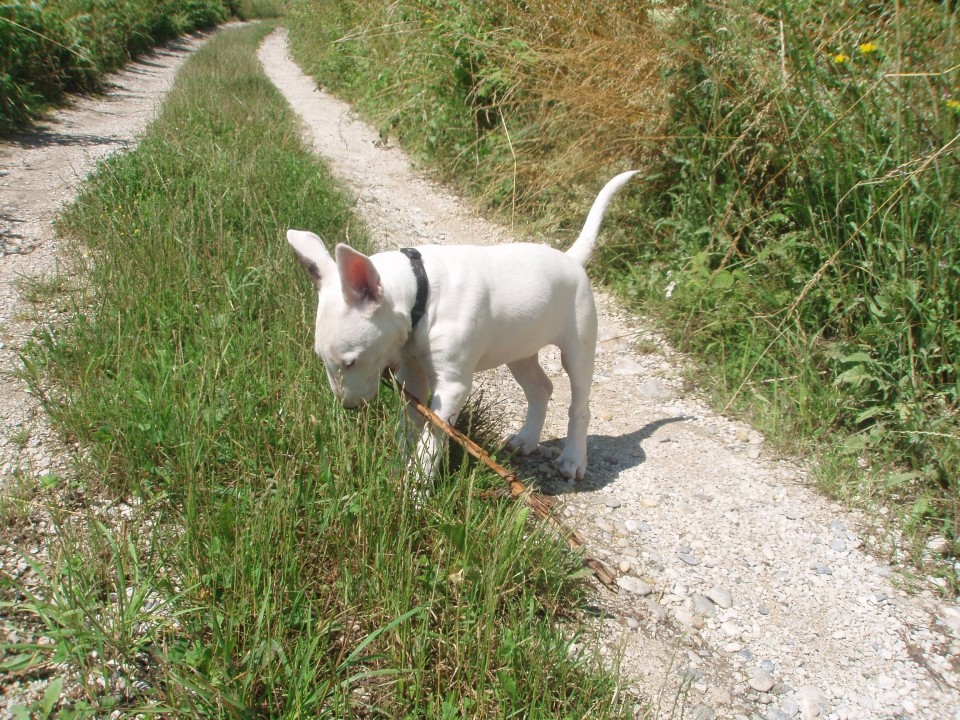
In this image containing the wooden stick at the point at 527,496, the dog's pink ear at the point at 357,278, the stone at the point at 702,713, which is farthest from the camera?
the wooden stick at the point at 527,496

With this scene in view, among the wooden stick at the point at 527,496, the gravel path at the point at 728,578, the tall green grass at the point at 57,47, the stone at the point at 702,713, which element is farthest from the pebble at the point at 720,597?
the tall green grass at the point at 57,47

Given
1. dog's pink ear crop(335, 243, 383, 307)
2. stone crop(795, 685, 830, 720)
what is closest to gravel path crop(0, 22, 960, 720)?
stone crop(795, 685, 830, 720)

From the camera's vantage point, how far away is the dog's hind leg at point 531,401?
4.01m

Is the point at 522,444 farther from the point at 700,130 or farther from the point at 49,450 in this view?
the point at 700,130

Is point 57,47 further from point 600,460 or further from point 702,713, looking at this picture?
point 702,713

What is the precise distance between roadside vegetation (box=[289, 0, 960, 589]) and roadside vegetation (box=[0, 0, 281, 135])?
578cm

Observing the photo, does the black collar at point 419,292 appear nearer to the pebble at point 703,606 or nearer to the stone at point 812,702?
the pebble at point 703,606

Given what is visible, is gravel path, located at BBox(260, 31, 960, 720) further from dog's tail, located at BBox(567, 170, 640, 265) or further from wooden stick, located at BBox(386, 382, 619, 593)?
dog's tail, located at BBox(567, 170, 640, 265)

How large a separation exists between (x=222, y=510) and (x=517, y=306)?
150 cm

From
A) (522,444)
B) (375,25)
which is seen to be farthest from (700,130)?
(375,25)

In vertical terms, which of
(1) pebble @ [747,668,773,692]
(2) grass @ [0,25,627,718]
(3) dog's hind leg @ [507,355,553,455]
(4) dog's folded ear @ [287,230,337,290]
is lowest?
(1) pebble @ [747,668,773,692]

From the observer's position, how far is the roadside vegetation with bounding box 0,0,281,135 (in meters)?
9.34

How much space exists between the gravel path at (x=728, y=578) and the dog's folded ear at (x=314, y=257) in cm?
150

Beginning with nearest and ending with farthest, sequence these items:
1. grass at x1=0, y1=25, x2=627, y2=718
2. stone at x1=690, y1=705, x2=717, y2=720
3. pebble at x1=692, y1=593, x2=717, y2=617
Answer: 1. grass at x1=0, y1=25, x2=627, y2=718
2. stone at x1=690, y1=705, x2=717, y2=720
3. pebble at x1=692, y1=593, x2=717, y2=617
